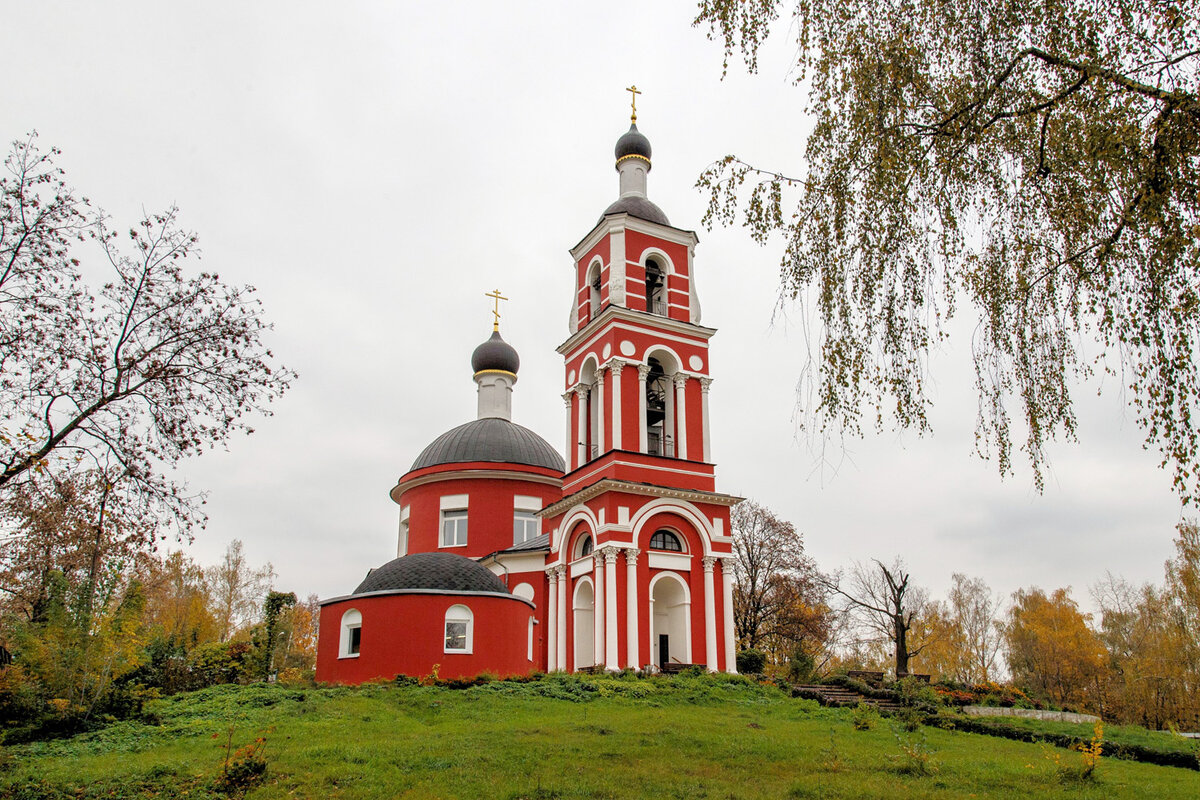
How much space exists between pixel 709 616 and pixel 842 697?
446 centimetres

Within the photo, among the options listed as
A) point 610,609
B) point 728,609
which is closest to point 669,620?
point 728,609

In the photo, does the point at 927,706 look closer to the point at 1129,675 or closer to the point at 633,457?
the point at 633,457

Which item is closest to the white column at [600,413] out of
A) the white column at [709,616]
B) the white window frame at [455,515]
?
the white column at [709,616]

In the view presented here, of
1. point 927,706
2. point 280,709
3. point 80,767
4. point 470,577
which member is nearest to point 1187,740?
point 927,706

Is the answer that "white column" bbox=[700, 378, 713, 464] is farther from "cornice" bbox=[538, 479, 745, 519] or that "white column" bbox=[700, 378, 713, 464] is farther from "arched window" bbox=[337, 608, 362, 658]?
"arched window" bbox=[337, 608, 362, 658]

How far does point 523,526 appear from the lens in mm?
31266

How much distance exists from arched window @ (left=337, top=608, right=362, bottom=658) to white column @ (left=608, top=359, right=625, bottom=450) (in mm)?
8179

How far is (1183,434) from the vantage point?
5547 millimetres

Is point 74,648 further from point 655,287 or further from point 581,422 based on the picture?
point 655,287

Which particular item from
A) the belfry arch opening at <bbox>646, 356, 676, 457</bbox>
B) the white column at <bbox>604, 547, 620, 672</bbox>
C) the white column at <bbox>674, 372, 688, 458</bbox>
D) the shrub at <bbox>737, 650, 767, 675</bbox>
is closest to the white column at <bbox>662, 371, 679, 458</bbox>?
the belfry arch opening at <bbox>646, 356, 676, 457</bbox>

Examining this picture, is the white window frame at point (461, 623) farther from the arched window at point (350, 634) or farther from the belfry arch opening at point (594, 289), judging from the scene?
the belfry arch opening at point (594, 289)

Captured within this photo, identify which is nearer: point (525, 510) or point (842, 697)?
point (842, 697)

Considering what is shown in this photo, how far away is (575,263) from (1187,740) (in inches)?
809

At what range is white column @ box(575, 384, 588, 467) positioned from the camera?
26.5m
